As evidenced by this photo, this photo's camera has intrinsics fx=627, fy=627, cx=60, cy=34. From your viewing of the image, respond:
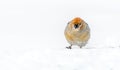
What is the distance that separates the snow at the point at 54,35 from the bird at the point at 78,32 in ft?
0.45

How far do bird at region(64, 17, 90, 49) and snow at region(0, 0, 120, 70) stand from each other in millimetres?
137

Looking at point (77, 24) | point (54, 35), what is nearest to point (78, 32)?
point (77, 24)

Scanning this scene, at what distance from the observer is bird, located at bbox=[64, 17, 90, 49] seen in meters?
11.3

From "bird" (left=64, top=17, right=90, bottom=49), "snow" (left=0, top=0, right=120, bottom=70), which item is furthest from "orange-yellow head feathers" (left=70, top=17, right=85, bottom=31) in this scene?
"snow" (left=0, top=0, right=120, bottom=70)

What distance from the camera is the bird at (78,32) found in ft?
37.0

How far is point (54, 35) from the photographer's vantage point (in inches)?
630

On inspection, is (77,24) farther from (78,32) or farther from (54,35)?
(54,35)

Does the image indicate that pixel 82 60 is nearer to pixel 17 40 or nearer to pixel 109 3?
pixel 17 40

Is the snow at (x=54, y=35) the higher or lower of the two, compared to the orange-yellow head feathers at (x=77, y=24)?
lower

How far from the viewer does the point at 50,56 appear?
916 centimetres

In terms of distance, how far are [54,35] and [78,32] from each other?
185 inches

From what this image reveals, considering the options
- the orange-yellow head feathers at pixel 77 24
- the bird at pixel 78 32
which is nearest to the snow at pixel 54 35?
the bird at pixel 78 32

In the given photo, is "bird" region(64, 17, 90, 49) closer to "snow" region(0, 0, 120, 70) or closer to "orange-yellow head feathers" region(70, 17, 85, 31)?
"orange-yellow head feathers" region(70, 17, 85, 31)

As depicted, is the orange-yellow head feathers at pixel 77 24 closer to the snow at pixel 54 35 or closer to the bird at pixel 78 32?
the bird at pixel 78 32
